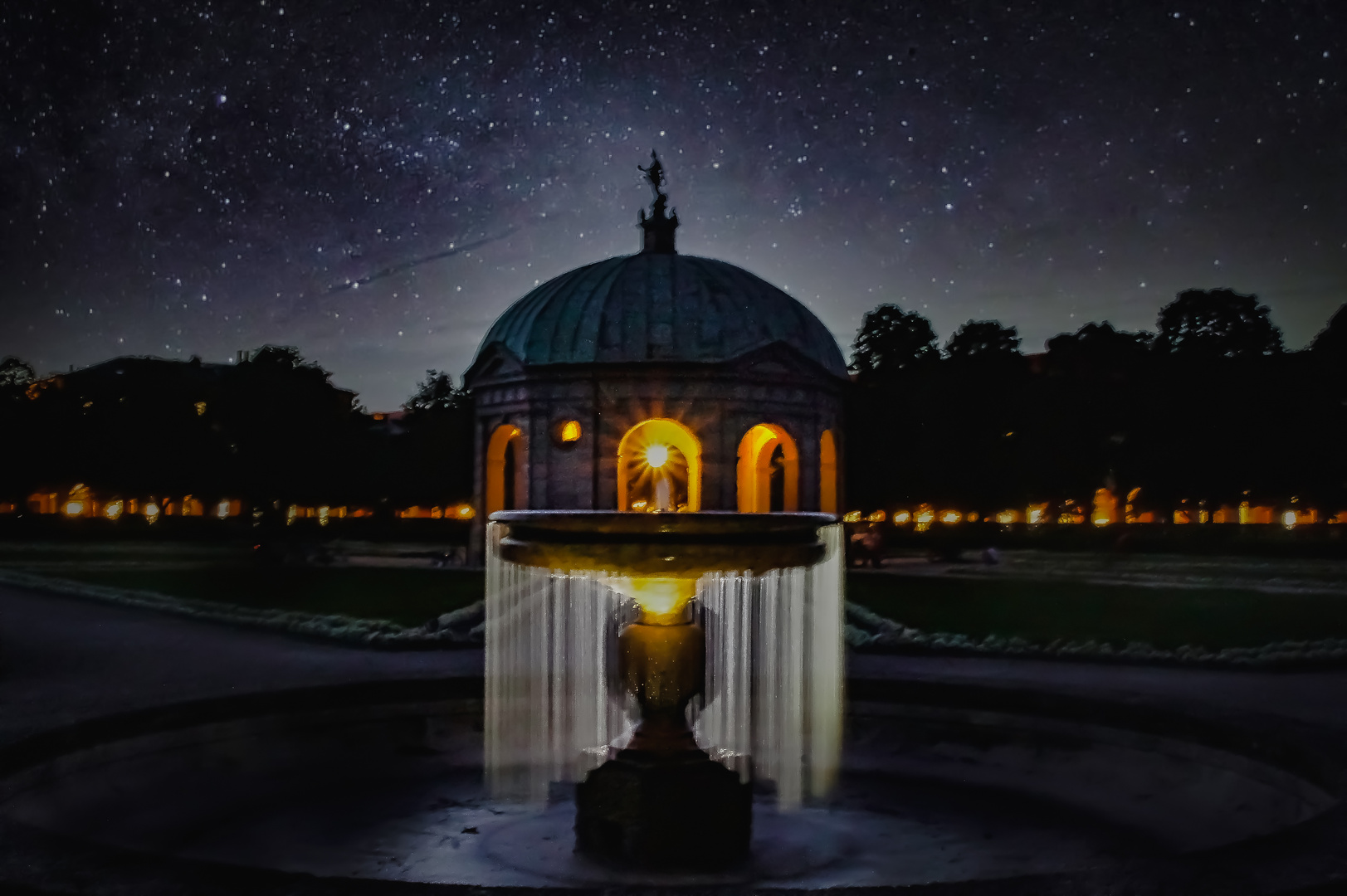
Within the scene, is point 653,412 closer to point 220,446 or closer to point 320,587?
point 320,587

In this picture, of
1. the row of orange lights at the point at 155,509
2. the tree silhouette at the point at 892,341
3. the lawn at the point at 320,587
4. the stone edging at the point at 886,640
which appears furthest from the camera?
the row of orange lights at the point at 155,509

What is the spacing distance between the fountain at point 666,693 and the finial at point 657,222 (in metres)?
17.0

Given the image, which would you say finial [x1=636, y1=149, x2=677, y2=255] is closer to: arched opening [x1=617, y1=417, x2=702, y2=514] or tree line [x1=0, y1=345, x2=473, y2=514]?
arched opening [x1=617, y1=417, x2=702, y2=514]

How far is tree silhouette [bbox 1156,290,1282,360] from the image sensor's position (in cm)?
5488

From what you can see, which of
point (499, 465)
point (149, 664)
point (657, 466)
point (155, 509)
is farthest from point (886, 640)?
point (155, 509)

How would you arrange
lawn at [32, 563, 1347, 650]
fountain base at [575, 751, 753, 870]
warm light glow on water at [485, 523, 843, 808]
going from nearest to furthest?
fountain base at [575, 751, 753, 870], warm light glow on water at [485, 523, 843, 808], lawn at [32, 563, 1347, 650]

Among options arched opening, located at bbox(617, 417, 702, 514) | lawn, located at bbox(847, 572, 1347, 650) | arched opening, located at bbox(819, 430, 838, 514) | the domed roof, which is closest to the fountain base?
lawn, located at bbox(847, 572, 1347, 650)

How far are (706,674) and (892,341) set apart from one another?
59.5 meters

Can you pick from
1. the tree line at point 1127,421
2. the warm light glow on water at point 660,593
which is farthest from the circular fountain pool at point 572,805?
the tree line at point 1127,421

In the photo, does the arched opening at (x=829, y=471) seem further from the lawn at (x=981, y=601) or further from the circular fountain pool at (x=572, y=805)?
the circular fountain pool at (x=572, y=805)

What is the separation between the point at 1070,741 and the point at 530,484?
2120cm

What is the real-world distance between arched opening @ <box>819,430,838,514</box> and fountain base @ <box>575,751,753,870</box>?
23.3 m

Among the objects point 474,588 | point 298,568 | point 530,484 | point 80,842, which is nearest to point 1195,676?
point 80,842

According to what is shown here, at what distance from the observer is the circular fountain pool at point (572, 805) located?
313 inches
